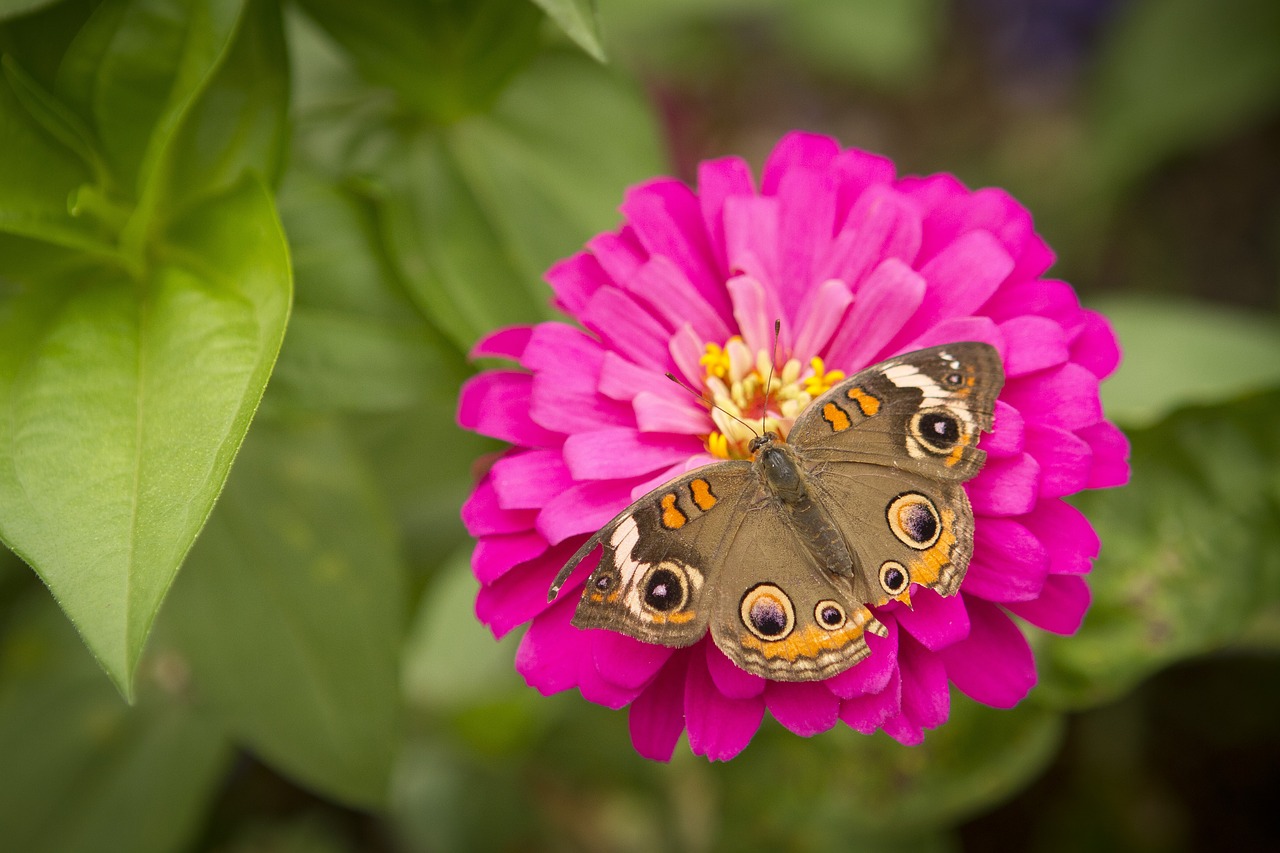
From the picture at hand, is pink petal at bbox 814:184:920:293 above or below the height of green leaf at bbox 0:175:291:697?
above

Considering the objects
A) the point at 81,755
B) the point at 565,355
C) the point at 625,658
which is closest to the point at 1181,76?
the point at 565,355

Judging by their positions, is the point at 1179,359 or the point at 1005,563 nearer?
the point at 1005,563

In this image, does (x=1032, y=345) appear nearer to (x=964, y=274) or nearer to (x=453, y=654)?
(x=964, y=274)

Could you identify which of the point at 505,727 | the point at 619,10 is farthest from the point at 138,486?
the point at 619,10

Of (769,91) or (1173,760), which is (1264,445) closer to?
(1173,760)

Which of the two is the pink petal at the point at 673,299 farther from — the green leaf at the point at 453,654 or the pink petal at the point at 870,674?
the green leaf at the point at 453,654

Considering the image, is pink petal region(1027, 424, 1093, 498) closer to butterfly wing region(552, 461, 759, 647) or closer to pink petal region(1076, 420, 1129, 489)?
pink petal region(1076, 420, 1129, 489)

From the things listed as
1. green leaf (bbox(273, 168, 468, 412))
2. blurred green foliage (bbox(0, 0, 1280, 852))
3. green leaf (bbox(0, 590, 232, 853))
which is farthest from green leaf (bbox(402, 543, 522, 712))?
green leaf (bbox(273, 168, 468, 412))
